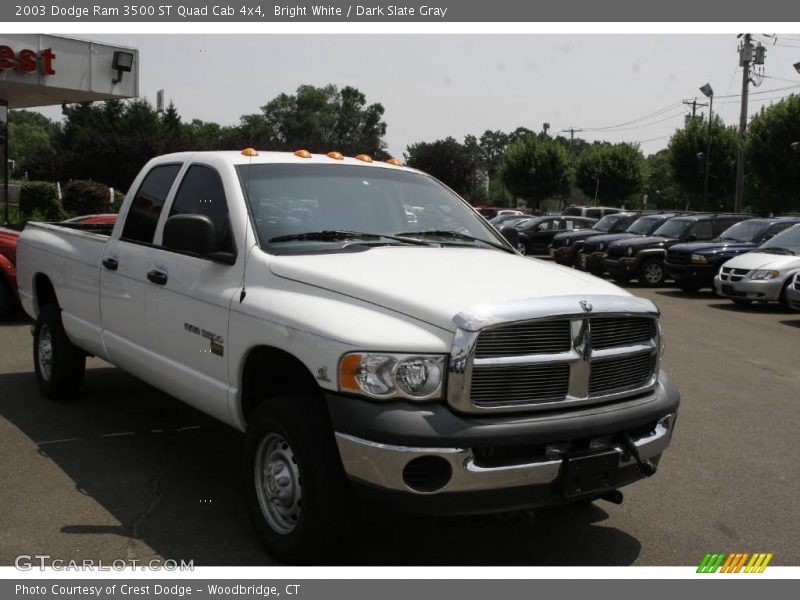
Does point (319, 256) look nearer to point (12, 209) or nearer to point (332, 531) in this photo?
point (332, 531)

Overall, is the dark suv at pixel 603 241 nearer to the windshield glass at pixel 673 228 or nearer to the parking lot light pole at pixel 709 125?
the windshield glass at pixel 673 228

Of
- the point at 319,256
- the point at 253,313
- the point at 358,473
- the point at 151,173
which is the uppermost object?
the point at 151,173

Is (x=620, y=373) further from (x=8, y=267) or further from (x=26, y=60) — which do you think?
(x=26, y=60)

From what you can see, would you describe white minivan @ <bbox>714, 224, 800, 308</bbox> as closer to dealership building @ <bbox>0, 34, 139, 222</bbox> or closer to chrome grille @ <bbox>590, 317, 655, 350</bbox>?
chrome grille @ <bbox>590, 317, 655, 350</bbox>

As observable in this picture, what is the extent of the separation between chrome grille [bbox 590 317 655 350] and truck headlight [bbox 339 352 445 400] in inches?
33.1

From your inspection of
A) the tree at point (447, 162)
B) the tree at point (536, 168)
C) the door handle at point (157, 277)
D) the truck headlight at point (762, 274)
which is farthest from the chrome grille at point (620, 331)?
the tree at point (536, 168)

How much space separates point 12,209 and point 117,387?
20320 mm

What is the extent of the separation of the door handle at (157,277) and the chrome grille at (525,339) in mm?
2356

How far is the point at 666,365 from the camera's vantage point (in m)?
9.71

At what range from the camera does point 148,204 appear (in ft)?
19.1

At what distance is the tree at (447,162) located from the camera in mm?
69062

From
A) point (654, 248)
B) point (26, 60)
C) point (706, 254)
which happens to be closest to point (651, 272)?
point (654, 248)

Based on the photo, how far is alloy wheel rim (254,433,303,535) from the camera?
3.94m

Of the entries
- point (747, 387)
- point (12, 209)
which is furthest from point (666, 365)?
point (12, 209)
